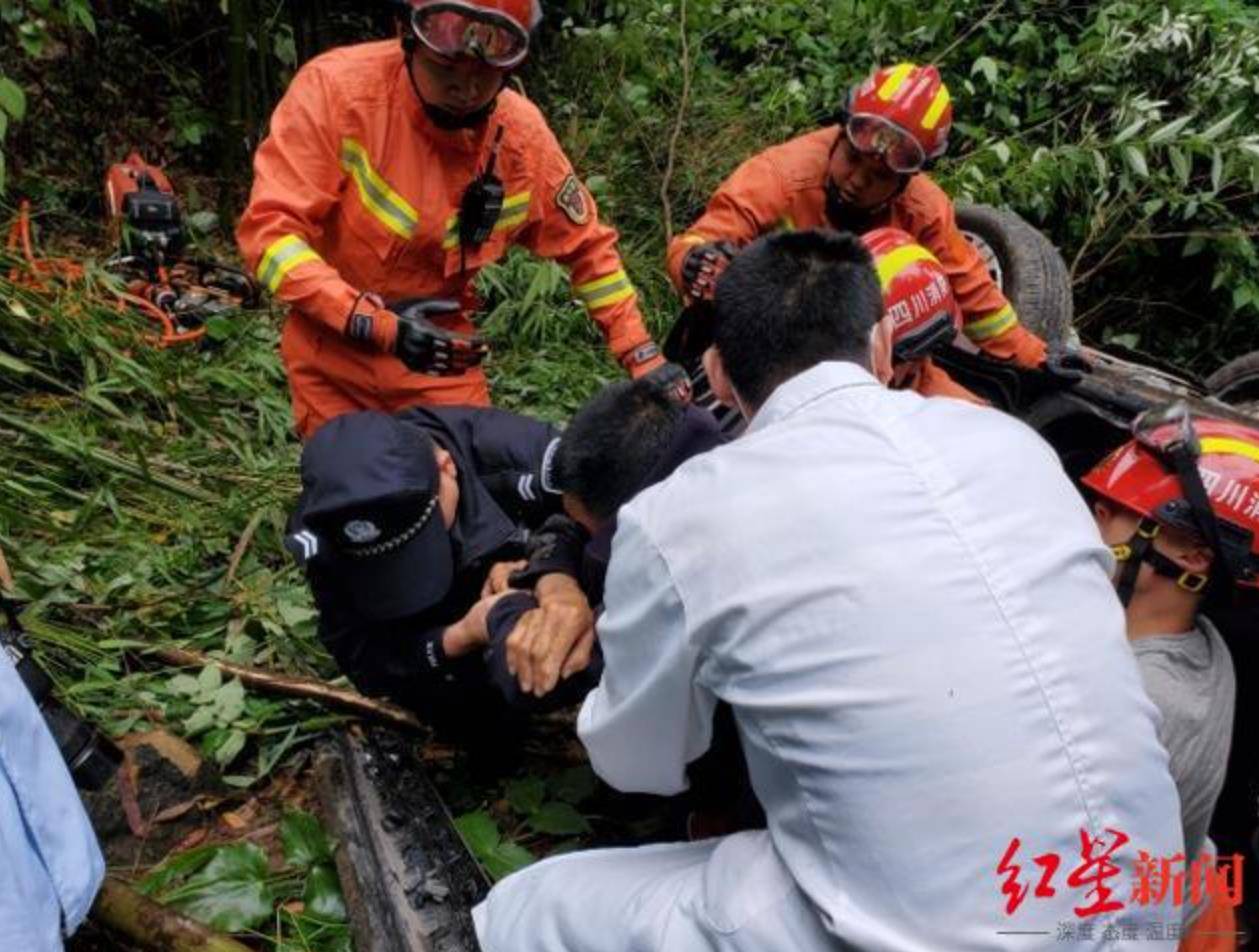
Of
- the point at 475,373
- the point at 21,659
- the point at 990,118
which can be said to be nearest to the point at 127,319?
the point at 475,373

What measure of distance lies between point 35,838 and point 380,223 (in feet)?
5.84

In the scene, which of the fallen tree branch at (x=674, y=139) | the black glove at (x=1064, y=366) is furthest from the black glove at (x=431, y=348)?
the fallen tree branch at (x=674, y=139)

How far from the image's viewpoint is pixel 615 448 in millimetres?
2010

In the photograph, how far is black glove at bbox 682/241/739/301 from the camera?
318 cm

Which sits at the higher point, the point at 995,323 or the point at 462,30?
the point at 462,30

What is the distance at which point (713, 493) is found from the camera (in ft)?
4.34

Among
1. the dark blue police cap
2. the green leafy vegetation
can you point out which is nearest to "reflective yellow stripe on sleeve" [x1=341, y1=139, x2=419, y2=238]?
the dark blue police cap

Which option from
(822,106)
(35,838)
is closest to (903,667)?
(35,838)

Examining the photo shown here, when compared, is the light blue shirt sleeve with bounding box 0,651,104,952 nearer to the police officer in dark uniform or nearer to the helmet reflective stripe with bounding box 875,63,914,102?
the police officer in dark uniform

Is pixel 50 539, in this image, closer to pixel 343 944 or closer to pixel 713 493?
pixel 343 944

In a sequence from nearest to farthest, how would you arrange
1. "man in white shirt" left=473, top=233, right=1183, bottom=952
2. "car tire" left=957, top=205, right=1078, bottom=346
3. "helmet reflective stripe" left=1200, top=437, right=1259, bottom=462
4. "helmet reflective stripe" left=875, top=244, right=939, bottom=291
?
1. "man in white shirt" left=473, top=233, right=1183, bottom=952
2. "helmet reflective stripe" left=1200, top=437, right=1259, bottom=462
3. "helmet reflective stripe" left=875, top=244, right=939, bottom=291
4. "car tire" left=957, top=205, right=1078, bottom=346

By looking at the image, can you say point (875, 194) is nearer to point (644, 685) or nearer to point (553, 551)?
point (553, 551)

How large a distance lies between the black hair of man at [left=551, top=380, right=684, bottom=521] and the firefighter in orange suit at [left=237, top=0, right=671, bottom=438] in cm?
74

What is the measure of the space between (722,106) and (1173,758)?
4928 mm
